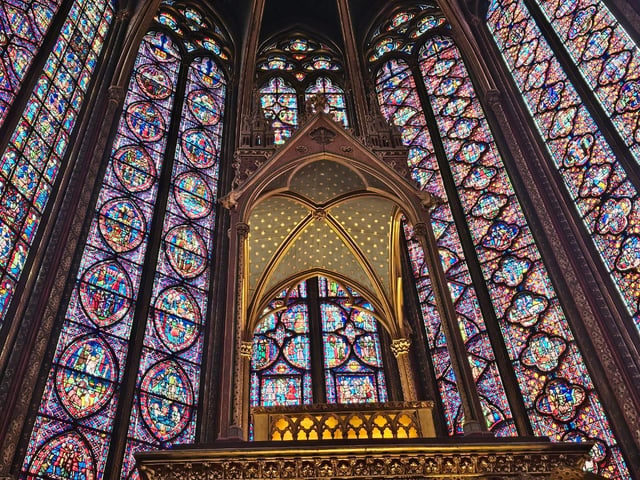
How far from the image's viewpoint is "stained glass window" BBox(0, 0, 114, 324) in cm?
838

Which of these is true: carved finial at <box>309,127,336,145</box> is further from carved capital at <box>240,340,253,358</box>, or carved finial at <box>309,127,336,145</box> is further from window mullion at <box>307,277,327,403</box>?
window mullion at <box>307,277,327,403</box>

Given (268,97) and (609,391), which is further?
(268,97)

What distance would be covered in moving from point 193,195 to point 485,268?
15.9 ft

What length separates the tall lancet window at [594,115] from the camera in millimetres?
9055

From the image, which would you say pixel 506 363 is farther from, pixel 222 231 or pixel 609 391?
pixel 222 231

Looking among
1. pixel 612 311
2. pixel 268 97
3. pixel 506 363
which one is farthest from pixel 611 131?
pixel 268 97

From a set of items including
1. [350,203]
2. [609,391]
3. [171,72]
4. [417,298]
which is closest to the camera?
[609,391]

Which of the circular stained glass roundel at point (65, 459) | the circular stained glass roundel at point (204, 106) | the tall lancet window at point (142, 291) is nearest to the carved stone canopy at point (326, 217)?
the tall lancet window at point (142, 291)

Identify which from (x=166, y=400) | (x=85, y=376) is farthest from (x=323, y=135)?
(x=85, y=376)

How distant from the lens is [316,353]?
1021cm

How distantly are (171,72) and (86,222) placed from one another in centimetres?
477

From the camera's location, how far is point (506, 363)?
9.45m

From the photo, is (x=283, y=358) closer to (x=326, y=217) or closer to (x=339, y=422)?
(x=326, y=217)

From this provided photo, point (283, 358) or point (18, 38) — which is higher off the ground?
point (18, 38)
